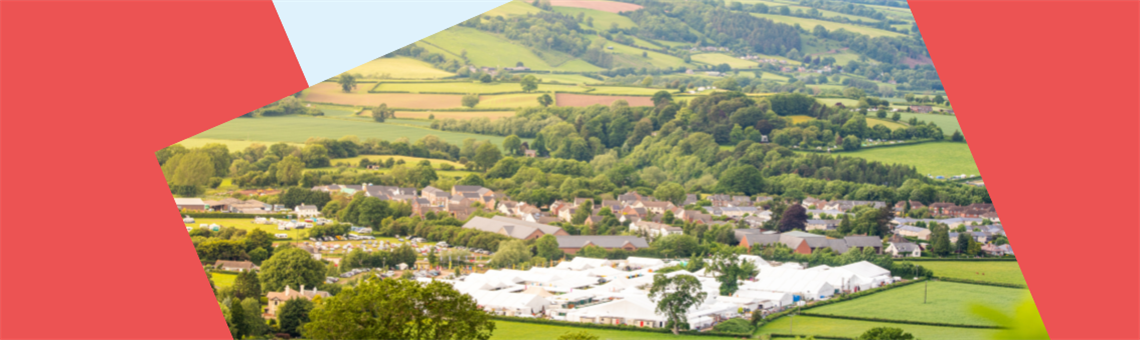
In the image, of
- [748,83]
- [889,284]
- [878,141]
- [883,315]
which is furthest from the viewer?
[748,83]

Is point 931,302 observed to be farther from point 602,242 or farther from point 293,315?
point 293,315

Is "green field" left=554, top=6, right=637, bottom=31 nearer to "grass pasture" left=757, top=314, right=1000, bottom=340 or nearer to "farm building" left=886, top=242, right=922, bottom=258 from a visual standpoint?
"farm building" left=886, top=242, right=922, bottom=258

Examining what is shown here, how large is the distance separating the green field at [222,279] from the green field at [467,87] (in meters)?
5.67

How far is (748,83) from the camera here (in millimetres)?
18016

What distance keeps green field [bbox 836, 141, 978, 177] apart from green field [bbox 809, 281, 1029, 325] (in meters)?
2.84

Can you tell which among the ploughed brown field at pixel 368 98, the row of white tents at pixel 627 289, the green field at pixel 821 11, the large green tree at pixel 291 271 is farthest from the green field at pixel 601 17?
the large green tree at pixel 291 271

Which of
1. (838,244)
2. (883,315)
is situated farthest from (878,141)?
(883,315)

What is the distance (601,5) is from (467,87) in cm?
517

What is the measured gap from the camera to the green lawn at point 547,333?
10.4 m

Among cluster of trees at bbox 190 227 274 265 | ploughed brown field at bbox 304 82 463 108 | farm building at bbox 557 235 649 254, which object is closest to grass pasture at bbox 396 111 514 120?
ploughed brown field at bbox 304 82 463 108

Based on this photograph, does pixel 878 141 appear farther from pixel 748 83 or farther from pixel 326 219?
pixel 326 219

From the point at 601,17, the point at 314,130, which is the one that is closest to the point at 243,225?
the point at 314,130

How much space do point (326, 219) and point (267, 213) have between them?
91 centimetres

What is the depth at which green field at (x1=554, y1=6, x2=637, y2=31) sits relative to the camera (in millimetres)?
20031
